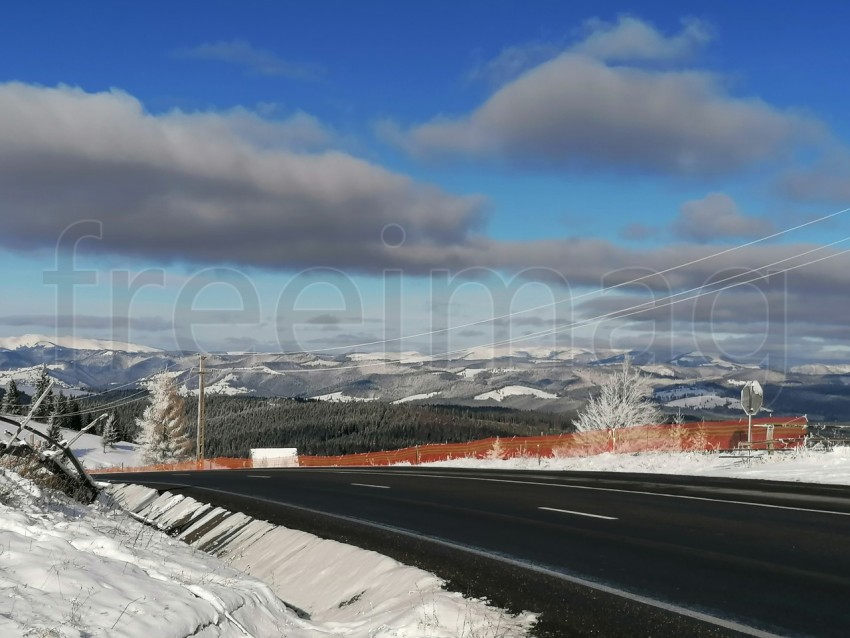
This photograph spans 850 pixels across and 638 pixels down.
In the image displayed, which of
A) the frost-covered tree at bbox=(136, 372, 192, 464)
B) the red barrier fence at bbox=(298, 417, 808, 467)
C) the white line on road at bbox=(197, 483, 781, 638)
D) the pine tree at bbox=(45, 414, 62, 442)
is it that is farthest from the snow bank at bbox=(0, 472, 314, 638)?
the frost-covered tree at bbox=(136, 372, 192, 464)

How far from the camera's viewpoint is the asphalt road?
21.0 ft

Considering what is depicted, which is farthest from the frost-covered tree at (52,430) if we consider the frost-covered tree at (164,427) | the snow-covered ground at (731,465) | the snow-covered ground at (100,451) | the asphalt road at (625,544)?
the snow-covered ground at (100,451)

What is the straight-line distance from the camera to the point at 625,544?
949 centimetres

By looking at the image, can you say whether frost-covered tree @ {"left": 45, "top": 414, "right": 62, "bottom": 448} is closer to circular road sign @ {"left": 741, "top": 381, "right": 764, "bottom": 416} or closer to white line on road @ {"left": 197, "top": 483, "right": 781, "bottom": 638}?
white line on road @ {"left": 197, "top": 483, "right": 781, "bottom": 638}

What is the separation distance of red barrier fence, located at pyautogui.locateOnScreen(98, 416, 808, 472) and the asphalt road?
40.2ft

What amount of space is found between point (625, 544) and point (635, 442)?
26023 mm

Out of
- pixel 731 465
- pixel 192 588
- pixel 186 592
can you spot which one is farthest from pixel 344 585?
pixel 731 465

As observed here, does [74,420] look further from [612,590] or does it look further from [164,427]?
[612,590]

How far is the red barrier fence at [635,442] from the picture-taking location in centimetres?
2917

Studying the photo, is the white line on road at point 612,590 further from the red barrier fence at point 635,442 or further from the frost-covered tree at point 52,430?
the red barrier fence at point 635,442

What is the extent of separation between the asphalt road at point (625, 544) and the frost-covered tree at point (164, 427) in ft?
229

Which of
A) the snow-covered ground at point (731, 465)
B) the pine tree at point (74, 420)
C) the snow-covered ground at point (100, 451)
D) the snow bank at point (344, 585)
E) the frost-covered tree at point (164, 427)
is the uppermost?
the snow bank at point (344, 585)

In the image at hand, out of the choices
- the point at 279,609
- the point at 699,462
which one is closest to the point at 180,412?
the point at 699,462

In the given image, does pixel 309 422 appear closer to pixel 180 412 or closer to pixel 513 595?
pixel 180 412
